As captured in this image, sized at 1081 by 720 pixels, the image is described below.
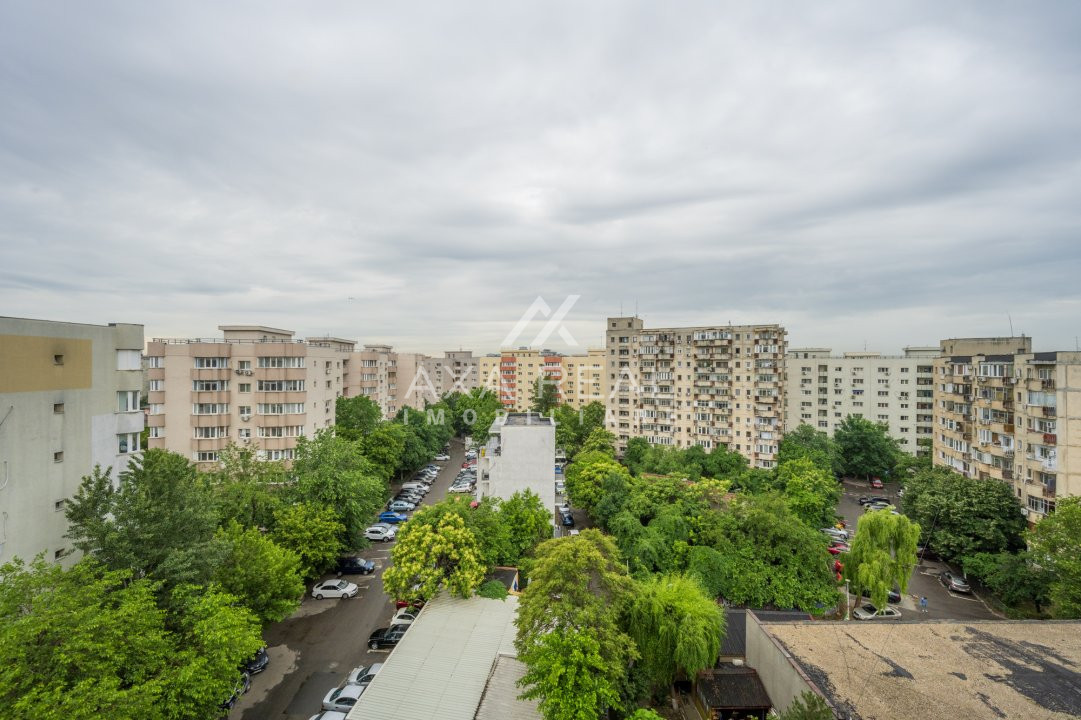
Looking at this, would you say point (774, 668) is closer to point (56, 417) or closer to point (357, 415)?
point (56, 417)

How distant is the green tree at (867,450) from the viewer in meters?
44.0

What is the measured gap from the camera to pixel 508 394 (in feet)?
260

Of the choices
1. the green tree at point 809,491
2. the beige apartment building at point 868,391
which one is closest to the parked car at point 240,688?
the green tree at point 809,491

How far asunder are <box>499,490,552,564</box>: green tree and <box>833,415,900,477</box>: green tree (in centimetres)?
3302

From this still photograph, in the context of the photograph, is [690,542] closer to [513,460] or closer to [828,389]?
[513,460]

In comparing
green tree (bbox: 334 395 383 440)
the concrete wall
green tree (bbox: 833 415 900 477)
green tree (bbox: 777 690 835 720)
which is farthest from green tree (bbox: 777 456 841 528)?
green tree (bbox: 334 395 383 440)

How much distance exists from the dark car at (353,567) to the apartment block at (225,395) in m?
9.04

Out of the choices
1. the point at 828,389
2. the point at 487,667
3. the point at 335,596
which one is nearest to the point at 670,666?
the point at 487,667

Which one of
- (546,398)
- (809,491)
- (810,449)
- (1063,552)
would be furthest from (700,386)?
(1063,552)

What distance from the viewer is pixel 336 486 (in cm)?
2334

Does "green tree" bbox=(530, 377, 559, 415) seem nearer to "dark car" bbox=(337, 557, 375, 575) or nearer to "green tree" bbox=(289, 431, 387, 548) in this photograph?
"green tree" bbox=(289, 431, 387, 548)

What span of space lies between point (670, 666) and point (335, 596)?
1501 centimetres

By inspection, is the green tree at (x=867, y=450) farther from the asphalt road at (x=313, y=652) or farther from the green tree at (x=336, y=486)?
the asphalt road at (x=313, y=652)

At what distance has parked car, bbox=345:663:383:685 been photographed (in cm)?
1540
